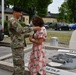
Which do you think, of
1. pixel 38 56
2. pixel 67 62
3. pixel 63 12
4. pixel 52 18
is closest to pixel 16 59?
pixel 38 56

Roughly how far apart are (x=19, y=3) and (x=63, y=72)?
2284 centimetres

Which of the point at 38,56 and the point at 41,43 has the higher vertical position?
the point at 41,43

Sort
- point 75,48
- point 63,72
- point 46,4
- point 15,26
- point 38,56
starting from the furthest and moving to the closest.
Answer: point 46,4, point 75,48, point 63,72, point 38,56, point 15,26

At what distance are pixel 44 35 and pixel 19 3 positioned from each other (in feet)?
77.3

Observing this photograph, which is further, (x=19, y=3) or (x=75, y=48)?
(x=19, y=3)

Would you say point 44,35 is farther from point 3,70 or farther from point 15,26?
point 3,70

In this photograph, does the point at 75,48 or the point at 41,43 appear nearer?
the point at 41,43

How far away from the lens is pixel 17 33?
4547 mm

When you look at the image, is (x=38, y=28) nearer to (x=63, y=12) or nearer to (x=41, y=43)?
(x=41, y=43)

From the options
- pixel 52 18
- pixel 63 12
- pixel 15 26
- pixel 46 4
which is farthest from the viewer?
pixel 52 18

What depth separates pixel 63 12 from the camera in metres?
64.1

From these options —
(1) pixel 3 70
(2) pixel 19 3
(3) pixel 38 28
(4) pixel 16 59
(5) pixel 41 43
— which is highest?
(2) pixel 19 3

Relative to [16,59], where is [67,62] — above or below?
below

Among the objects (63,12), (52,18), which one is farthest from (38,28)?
(52,18)
